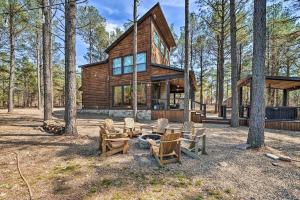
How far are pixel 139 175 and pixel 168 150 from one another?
1153 mm

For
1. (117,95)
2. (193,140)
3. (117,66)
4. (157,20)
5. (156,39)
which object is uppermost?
(157,20)

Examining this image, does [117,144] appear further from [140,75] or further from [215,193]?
[140,75]

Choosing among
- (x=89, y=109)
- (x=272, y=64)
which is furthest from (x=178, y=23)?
(x=89, y=109)

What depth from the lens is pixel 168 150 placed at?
17.2ft

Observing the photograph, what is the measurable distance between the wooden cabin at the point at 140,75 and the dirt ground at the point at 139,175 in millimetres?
9152

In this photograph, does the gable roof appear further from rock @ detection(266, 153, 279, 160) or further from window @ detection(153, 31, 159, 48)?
rock @ detection(266, 153, 279, 160)

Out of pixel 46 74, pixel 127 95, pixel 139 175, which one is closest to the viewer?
pixel 139 175

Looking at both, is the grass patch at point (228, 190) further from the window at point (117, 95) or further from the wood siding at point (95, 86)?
the wood siding at point (95, 86)

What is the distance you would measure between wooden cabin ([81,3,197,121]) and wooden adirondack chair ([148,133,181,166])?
9.17m

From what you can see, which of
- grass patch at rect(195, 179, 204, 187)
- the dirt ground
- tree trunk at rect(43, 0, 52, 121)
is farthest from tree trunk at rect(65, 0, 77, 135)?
grass patch at rect(195, 179, 204, 187)

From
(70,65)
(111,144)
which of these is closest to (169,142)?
(111,144)

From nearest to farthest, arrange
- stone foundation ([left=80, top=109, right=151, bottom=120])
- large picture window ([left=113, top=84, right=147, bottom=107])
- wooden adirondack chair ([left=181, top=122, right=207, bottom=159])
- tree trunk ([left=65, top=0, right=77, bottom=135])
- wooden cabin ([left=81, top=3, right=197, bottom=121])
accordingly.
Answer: wooden adirondack chair ([left=181, top=122, right=207, bottom=159]) → tree trunk ([left=65, top=0, right=77, bottom=135]) → wooden cabin ([left=81, top=3, right=197, bottom=121]) → stone foundation ([left=80, top=109, right=151, bottom=120]) → large picture window ([left=113, top=84, right=147, bottom=107])

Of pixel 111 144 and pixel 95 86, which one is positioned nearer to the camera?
pixel 111 144

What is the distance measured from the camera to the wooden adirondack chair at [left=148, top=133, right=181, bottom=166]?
5008 millimetres
